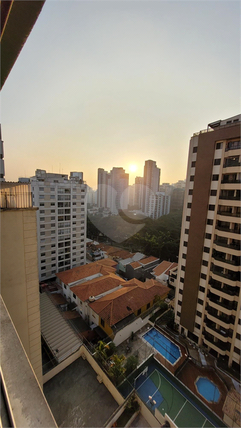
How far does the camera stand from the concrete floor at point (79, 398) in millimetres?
4480

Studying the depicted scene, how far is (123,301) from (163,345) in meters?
3.06

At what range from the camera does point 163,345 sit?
31.4ft

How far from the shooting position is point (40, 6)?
5.63 feet

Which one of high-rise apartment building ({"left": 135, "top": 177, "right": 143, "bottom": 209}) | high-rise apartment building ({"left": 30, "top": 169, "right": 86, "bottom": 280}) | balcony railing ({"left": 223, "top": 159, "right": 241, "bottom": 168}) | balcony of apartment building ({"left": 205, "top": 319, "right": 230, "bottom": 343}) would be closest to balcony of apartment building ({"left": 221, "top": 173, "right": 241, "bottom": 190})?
balcony railing ({"left": 223, "top": 159, "right": 241, "bottom": 168})

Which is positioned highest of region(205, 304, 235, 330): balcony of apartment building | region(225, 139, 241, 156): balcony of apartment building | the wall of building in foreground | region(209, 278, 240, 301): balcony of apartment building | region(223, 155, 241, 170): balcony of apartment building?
region(225, 139, 241, 156): balcony of apartment building

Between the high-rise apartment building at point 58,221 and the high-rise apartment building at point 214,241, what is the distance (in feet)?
38.1

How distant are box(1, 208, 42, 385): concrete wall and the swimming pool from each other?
7.69 m

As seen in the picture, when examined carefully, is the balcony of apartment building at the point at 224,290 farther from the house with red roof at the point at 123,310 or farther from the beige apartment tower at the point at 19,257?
the beige apartment tower at the point at 19,257

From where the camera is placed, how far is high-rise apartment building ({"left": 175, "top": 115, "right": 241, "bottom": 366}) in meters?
8.23

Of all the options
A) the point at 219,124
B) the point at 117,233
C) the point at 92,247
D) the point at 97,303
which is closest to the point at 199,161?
the point at 219,124

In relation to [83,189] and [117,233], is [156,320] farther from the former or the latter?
[117,233]

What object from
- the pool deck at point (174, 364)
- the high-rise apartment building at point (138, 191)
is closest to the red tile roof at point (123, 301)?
the pool deck at point (174, 364)

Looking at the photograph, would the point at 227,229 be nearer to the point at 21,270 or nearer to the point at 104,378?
the point at 104,378

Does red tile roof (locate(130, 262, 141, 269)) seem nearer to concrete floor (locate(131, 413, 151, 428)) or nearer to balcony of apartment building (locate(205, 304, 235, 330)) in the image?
balcony of apartment building (locate(205, 304, 235, 330))
